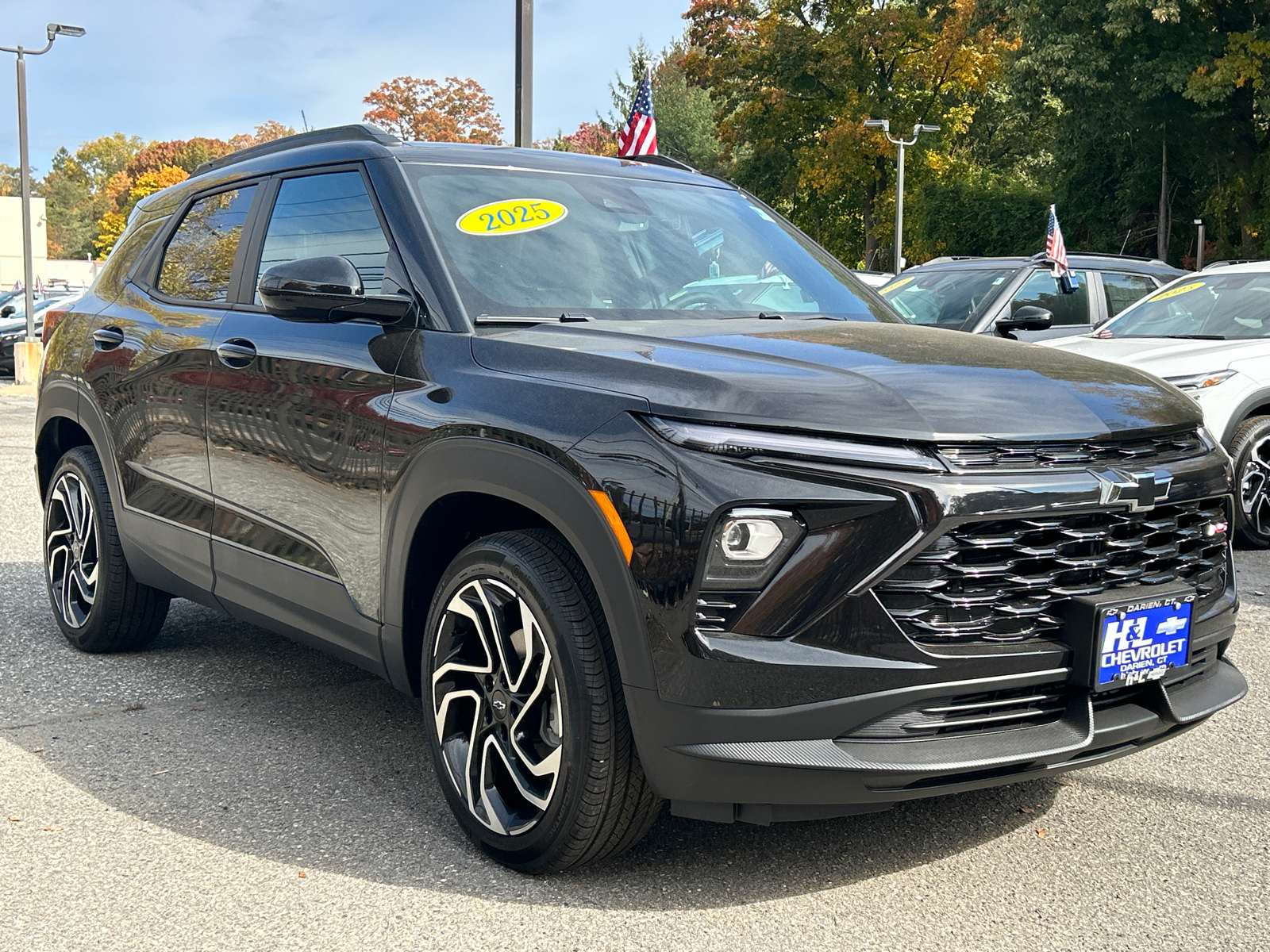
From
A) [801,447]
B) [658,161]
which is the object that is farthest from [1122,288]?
[801,447]

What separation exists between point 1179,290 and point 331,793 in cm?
716

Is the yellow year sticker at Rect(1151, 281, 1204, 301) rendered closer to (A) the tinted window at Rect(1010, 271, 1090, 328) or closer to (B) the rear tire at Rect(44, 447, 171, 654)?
(A) the tinted window at Rect(1010, 271, 1090, 328)

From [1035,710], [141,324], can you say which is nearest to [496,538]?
[1035,710]

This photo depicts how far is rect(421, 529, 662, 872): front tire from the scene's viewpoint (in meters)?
2.86

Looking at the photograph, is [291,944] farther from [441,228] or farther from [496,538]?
[441,228]

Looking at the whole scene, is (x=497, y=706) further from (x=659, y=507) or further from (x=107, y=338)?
(x=107, y=338)

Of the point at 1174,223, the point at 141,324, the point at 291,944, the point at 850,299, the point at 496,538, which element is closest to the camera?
the point at 291,944

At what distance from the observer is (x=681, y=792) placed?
8.98 ft

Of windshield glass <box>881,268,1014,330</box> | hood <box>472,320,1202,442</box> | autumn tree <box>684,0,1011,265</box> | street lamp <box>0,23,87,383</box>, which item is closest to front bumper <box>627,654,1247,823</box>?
hood <box>472,320,1202,442</box>

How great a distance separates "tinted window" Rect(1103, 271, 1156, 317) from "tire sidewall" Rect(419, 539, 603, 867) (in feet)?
28.3

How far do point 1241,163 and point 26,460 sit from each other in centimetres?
2678

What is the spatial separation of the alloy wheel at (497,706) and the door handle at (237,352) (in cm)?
127

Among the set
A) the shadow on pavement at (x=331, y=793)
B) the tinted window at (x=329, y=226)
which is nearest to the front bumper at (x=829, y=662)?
the shadow on pavement at (x=331, y=793)

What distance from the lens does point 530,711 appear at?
3.06m
